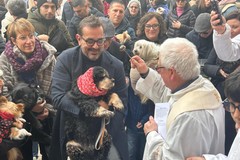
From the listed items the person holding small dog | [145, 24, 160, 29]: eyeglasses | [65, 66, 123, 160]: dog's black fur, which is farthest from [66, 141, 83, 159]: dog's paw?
[145, 24, 160, 29]: eyeglasses

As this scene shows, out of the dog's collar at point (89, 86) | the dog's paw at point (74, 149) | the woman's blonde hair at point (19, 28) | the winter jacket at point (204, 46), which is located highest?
the woman's blonde hair at point (19, 28)

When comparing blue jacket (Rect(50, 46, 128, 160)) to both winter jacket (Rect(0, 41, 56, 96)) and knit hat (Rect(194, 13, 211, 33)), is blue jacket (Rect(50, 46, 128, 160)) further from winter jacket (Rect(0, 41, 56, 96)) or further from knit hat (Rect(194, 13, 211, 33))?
→ knit hat (Rect(194, 13, 211, 33))

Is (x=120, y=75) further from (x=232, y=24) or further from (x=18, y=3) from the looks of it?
(x=18, y=3)

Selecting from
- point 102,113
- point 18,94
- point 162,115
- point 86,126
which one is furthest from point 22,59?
point 162,115

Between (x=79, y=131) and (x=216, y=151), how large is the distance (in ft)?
3.92

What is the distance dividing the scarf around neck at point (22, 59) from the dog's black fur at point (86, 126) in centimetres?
83

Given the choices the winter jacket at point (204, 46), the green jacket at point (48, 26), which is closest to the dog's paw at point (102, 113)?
the green jacket at point (48, 26)

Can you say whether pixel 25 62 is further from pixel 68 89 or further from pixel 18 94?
pixel 68 89

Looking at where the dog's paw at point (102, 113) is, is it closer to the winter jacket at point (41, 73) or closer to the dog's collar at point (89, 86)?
the dog's collar at point (89, 86)

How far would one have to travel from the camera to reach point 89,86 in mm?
2920

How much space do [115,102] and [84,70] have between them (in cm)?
44

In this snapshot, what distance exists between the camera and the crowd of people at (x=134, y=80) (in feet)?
7.68

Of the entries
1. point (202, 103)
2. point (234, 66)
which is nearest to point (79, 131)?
point (202, 103)

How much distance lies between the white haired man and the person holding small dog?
153 cm
